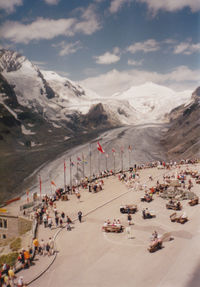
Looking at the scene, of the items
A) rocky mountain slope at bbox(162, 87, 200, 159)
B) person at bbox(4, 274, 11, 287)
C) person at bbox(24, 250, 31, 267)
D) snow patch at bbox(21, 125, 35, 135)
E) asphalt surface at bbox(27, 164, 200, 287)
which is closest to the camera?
asphalt surface at bbox(27, 164, 200, 287)

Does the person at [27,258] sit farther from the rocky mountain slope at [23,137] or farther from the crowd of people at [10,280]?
the rocky mountain slope at [23,137]

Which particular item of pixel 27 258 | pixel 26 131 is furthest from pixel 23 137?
pixel 27 258

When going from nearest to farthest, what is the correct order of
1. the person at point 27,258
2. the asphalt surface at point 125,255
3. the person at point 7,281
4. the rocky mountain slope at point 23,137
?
the asphalt surface at point 125,255, the person at point 7,281, the person at point 27,258, the rocky mountain slope at point 23,137

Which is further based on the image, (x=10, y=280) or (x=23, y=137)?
(x=23, y=137)

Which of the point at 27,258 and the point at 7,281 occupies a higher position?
the point at 27,258

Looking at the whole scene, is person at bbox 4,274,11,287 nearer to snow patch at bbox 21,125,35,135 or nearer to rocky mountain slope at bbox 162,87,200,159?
rocky mountain slope at bbox 162,87,200,159

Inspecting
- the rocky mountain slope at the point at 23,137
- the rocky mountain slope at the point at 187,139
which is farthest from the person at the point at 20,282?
the rocky mountain slope at the point at 187,139

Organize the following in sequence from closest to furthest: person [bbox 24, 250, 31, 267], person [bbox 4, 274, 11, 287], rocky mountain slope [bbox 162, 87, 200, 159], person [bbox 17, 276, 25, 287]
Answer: person [bbox 17, 276, 25, 287] → person [bbox 4, 274, 11, 287] → person [bbox 24, 250, 31, 267] → rocky mountain slope [bbox 162, 87, 200, 159]

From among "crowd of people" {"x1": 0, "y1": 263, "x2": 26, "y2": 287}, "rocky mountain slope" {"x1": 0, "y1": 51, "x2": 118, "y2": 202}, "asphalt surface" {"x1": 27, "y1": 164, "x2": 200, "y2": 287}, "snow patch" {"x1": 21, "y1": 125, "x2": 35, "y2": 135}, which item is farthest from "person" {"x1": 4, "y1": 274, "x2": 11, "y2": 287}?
"snow patch" {"x1": 21, "y1": 125, "x2": 35, "y2": 135}

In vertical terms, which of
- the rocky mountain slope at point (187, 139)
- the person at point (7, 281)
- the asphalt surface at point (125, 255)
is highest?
the rocky mountain slope at point (187, 139)

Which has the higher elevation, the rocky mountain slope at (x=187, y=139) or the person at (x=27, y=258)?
the rocky mountain slope at (x=187, y=139)

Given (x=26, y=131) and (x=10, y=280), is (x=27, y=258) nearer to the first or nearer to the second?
(x=10, y=280)
